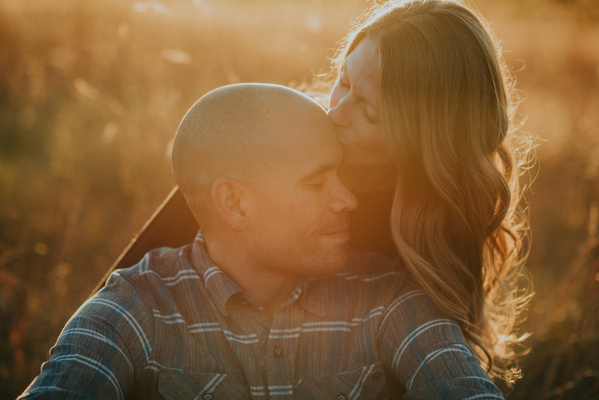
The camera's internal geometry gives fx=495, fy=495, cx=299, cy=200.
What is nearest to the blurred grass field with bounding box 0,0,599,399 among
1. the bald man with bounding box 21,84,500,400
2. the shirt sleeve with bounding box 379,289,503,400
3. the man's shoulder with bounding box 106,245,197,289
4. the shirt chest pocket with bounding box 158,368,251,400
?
the bald man with bounding box 21,84,500,400

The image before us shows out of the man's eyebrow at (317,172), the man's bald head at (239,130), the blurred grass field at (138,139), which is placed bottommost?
the blurred grass field at (138,139)

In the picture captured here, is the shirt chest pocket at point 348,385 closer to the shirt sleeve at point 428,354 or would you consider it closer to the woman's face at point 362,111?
the shirt sleeve at point 428,354

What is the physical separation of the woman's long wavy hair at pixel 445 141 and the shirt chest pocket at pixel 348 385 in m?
0.39

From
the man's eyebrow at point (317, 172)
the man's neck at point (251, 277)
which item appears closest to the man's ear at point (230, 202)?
the man's neck at point (251, 277)

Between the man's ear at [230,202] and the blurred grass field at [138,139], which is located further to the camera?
the blurred grass field at [138,139]

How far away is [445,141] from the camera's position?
203 centimetres

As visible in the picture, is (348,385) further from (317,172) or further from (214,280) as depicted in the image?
(317,172)

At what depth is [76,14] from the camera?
5297 millimetres

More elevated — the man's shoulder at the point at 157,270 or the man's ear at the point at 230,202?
the man's ear at the point at 230,202

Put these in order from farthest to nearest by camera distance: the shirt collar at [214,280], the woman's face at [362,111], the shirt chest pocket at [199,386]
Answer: the woman's face at [362,111] → the shirt collar at [214,280] → the shirt chest pocket at [199,386]

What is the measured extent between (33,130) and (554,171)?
16.9ft

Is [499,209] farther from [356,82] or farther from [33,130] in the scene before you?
[33,130]

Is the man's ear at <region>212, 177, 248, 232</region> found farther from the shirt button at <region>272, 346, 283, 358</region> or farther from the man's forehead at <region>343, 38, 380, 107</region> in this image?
the man's forehead at <region>343, 38, 380, 107</region>

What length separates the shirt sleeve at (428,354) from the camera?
164 cm
